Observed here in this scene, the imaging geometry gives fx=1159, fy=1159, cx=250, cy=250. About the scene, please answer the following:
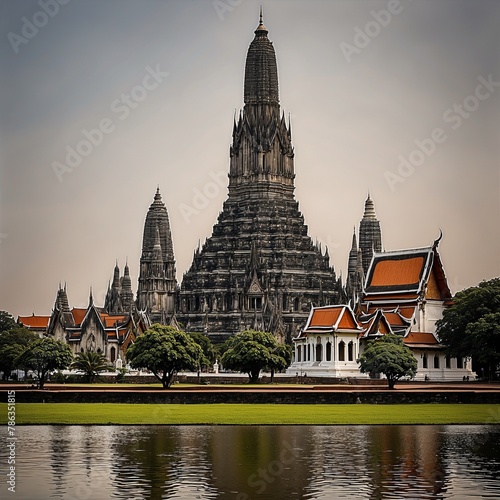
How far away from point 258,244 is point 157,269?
18.2 meters

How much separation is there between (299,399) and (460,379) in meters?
37.0

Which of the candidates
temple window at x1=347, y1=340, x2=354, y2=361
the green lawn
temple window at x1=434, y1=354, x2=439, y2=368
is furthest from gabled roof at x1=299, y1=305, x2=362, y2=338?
the green lawn

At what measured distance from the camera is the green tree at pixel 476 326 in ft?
243

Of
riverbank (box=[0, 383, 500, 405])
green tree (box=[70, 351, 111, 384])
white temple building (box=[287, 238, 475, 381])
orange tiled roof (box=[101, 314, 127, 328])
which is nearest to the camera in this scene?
riverbank (box=[0, 383, 500, 405])

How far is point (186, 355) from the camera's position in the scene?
67000 millimetres

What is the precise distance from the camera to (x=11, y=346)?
8362 cm

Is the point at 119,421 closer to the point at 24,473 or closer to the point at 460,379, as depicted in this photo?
A: the point at 24,473

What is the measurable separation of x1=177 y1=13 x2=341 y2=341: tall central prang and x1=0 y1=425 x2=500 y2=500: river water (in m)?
78.2

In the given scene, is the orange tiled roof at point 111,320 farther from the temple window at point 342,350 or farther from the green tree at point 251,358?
the green tree at point 251,358

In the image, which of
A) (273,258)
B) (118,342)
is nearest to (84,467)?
(118,342)

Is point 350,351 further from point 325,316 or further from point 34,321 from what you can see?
point 34,321

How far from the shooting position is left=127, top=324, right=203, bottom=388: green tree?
6669cm

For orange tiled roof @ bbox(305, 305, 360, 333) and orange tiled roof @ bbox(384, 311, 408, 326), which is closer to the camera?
orange tiled roof @ bbox(305, 305, 360, 333)

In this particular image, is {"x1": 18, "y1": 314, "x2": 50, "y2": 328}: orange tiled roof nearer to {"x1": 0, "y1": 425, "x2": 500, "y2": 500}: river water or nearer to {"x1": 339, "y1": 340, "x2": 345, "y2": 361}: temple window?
{"x1": 339, "y1": 340, "x2": 345, "y2": 361}: temple window
